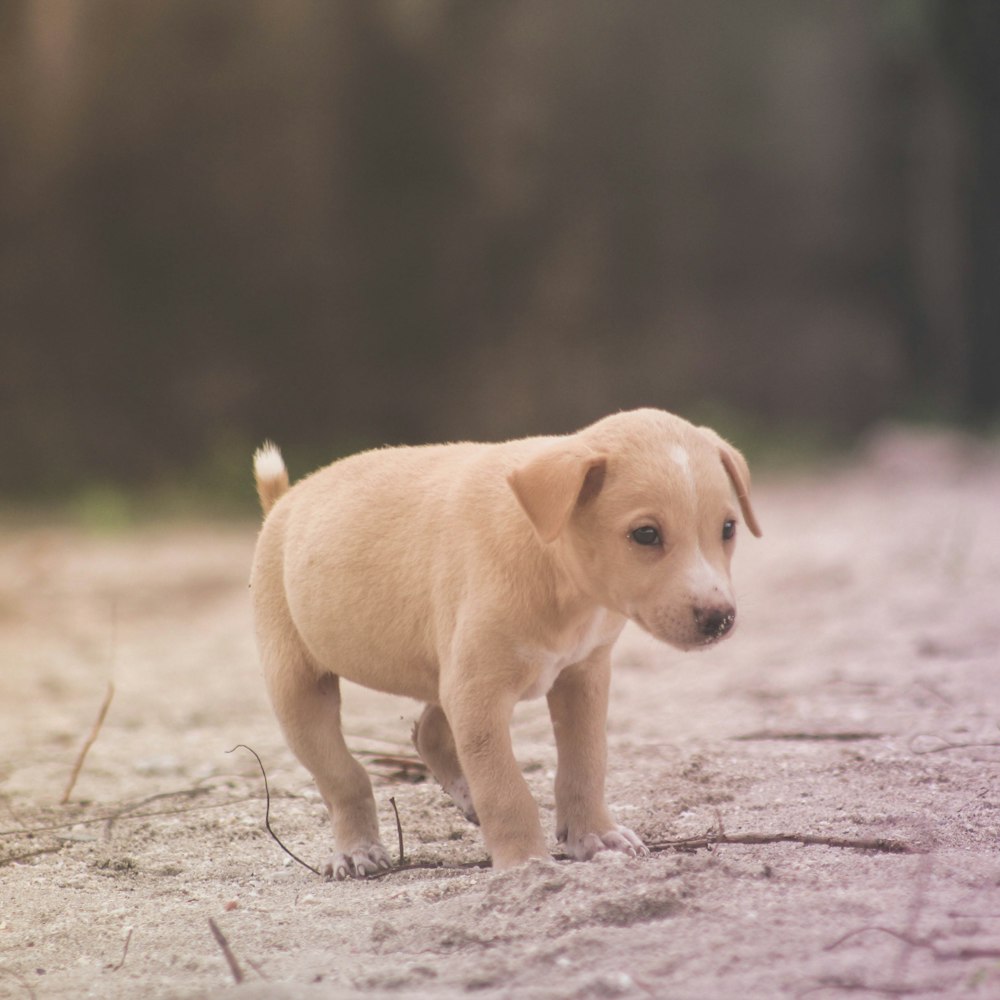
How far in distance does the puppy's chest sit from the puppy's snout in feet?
1.14

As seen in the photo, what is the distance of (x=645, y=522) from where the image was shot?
3053 mm

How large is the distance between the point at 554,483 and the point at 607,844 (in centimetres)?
94

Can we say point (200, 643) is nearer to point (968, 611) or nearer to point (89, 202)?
point (968, 611)

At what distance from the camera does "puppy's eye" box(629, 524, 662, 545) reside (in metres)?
3.07

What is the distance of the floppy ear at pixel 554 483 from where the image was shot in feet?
9.93

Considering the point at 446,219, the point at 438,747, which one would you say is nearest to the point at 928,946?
the point at 438,747

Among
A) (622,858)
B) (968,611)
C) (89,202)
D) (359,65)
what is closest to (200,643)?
(968,611)

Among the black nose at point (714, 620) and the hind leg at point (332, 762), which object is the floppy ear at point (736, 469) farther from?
the hind leg at point (332, 762)

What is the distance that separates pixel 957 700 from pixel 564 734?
1933 millimetres

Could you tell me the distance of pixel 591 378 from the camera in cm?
1358

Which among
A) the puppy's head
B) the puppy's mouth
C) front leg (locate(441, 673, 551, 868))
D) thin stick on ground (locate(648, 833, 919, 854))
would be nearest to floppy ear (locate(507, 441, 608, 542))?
the puppy's head

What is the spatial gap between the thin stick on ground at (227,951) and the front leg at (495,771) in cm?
66

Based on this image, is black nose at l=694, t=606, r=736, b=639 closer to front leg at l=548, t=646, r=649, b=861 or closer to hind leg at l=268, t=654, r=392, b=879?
front leg at l=548, t=646, r=649, b=861

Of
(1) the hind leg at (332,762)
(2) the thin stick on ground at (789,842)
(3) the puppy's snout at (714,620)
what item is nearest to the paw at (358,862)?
(1) the hind leg at (332,762)
